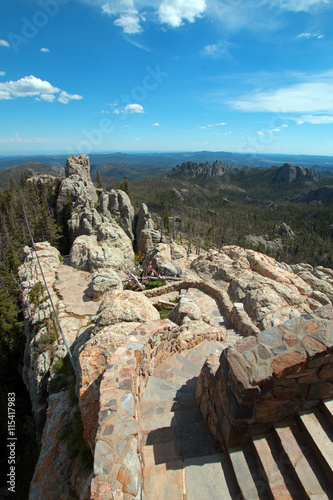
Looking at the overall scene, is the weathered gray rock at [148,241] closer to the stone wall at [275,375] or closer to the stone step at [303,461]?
the stone wall at [275,375]

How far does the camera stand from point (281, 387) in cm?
418

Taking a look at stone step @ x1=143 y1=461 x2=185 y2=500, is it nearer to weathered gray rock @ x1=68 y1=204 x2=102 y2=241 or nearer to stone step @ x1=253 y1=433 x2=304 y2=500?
stone step @ x1=253 y1=433 x2=304 y2=500

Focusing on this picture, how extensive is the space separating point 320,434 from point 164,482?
297 cm

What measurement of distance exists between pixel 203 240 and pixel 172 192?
78892 millimetres

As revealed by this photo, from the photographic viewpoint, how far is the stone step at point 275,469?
3680mm

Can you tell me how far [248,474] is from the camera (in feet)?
13.4

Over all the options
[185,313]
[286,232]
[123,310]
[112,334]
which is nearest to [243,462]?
[112,334]

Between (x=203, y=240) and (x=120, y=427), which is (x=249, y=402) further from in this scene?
(x=203, y=240)

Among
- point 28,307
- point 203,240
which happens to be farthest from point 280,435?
point 203,240

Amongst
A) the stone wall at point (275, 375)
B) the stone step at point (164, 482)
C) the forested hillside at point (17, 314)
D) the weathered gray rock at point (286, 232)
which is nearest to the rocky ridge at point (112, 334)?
the stone wall at point (275, 375)

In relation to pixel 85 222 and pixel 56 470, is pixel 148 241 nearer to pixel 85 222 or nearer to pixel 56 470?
pixel 85 222

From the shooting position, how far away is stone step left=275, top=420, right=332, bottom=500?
140 inches

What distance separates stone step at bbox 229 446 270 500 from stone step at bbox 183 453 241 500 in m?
0.20

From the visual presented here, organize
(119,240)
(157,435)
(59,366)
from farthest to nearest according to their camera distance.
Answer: (119,240)
(59,366)
(157,435)
